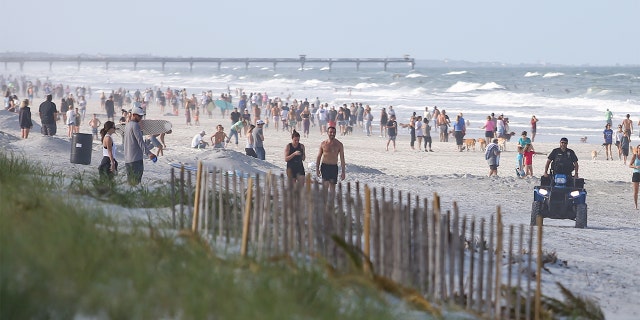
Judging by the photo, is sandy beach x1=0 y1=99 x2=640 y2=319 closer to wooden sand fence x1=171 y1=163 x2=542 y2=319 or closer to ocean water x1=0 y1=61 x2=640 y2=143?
wooden sand fence x1=171 y1=163 x2=542 y2=319

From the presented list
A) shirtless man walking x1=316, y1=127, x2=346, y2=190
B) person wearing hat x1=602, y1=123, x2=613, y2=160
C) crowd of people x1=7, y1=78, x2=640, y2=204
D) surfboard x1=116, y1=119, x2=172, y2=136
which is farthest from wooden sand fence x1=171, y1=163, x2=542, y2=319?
person wearing hat x1=602, y1=123, x2=613, y2=160

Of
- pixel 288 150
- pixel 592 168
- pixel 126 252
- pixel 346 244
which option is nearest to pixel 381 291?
pixel 346 244

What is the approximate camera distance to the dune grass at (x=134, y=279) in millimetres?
4785

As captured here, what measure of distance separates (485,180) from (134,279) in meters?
16.6

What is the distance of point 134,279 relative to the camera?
5219 mm

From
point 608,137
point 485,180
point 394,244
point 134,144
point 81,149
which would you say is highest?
point 134,144

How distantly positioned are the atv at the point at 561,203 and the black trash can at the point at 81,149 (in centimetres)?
751

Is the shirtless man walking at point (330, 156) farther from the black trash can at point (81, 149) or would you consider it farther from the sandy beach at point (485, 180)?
the black trash can at point (81, 149)

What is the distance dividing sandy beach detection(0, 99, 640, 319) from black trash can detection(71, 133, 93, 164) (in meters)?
0.30

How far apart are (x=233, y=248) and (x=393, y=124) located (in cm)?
2443

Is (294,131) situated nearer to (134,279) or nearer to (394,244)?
(394,244)

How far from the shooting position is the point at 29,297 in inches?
188

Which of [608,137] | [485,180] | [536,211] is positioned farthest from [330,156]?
[608,137]

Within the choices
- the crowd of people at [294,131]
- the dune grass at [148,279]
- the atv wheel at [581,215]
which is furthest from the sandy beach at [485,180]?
the dune grass at [148,279]
